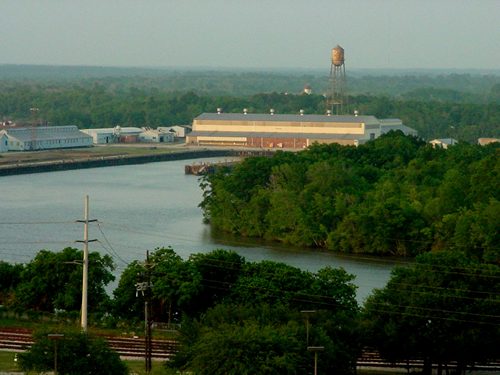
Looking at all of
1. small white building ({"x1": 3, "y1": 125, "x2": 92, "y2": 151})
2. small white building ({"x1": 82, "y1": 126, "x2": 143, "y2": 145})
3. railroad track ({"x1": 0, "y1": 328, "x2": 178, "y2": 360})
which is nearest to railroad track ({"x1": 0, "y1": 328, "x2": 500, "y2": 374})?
railroad track ({"x1": 0, "y1": 328, "x2": 178, "y2": 360})

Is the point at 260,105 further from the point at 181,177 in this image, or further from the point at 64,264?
the point at 64,264

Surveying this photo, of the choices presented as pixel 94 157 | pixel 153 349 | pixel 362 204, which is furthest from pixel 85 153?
pixel 153 349

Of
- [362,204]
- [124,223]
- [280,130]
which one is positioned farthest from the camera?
[280,130]

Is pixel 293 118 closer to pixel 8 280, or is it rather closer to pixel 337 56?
pixel 337 56

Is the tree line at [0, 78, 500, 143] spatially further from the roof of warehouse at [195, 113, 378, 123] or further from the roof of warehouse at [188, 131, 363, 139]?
the roof of warehouse at [188, 131, 363, 139]

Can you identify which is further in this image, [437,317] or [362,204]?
[362,204]

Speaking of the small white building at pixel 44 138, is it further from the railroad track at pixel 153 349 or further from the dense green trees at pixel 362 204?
the railroad track at pixel 153 349
